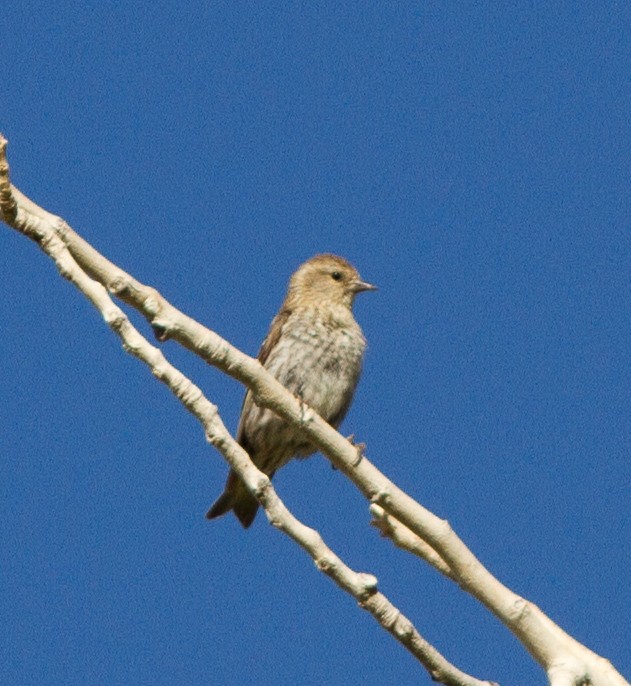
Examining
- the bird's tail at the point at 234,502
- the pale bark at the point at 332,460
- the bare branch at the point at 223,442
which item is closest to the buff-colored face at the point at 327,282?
the bird's tail at the point at 234,502

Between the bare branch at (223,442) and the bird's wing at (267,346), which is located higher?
the bird's wing at (267,346)

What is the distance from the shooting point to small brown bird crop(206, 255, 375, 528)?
28.1 ft

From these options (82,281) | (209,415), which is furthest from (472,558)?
(82,281)

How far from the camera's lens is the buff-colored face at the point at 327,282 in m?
9.27

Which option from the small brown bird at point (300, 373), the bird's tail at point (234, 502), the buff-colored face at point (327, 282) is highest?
the buff-colored face at point (327, 282)

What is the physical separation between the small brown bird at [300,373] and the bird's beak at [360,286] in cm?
14

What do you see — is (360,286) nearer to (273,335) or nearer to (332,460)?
(273,335)

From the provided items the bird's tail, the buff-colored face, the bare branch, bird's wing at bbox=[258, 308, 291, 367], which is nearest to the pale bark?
the bare branch

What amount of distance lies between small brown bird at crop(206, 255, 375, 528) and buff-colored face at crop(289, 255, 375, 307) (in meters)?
0.02

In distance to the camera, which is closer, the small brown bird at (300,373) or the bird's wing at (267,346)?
A: the small brown bird at (300,373)

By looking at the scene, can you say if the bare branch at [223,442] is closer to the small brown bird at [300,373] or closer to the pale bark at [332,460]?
the pale bark at [332,460]

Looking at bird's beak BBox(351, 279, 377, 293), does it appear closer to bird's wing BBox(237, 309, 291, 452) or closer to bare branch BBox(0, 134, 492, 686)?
bird's wing BBox(237, 309, 291, 452)

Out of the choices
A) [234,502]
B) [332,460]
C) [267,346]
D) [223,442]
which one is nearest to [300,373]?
[267,346]

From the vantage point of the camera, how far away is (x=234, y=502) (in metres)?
8.71
